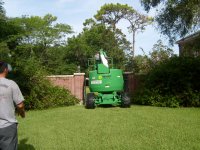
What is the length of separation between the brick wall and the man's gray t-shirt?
1621 centimetres

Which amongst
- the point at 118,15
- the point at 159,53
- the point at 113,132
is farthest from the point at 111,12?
the point at 113,132

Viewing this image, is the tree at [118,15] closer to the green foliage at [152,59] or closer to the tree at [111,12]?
the tree at [111,12]

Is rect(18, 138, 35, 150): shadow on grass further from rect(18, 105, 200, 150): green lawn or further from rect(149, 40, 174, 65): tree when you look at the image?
rect(149, 40, 174, 65): tree

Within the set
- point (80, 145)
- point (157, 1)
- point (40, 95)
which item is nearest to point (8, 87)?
point (80, 145)

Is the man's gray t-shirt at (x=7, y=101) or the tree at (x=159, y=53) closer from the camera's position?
the man's gray t-shirt at (x=7, y=101)

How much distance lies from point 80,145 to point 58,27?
1806 inches

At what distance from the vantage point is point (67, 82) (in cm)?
2286

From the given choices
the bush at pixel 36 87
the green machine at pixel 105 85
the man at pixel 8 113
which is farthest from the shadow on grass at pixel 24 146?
the bush at pixel 36 87

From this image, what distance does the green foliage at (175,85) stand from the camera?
1867 cm

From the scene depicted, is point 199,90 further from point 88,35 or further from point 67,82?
point 88,35

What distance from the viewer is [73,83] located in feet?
75.3

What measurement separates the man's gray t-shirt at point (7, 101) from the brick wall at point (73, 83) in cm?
1621

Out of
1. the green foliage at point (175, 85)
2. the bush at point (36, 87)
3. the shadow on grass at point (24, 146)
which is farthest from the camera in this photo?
the bush at point (36, 87)

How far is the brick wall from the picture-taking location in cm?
2264
